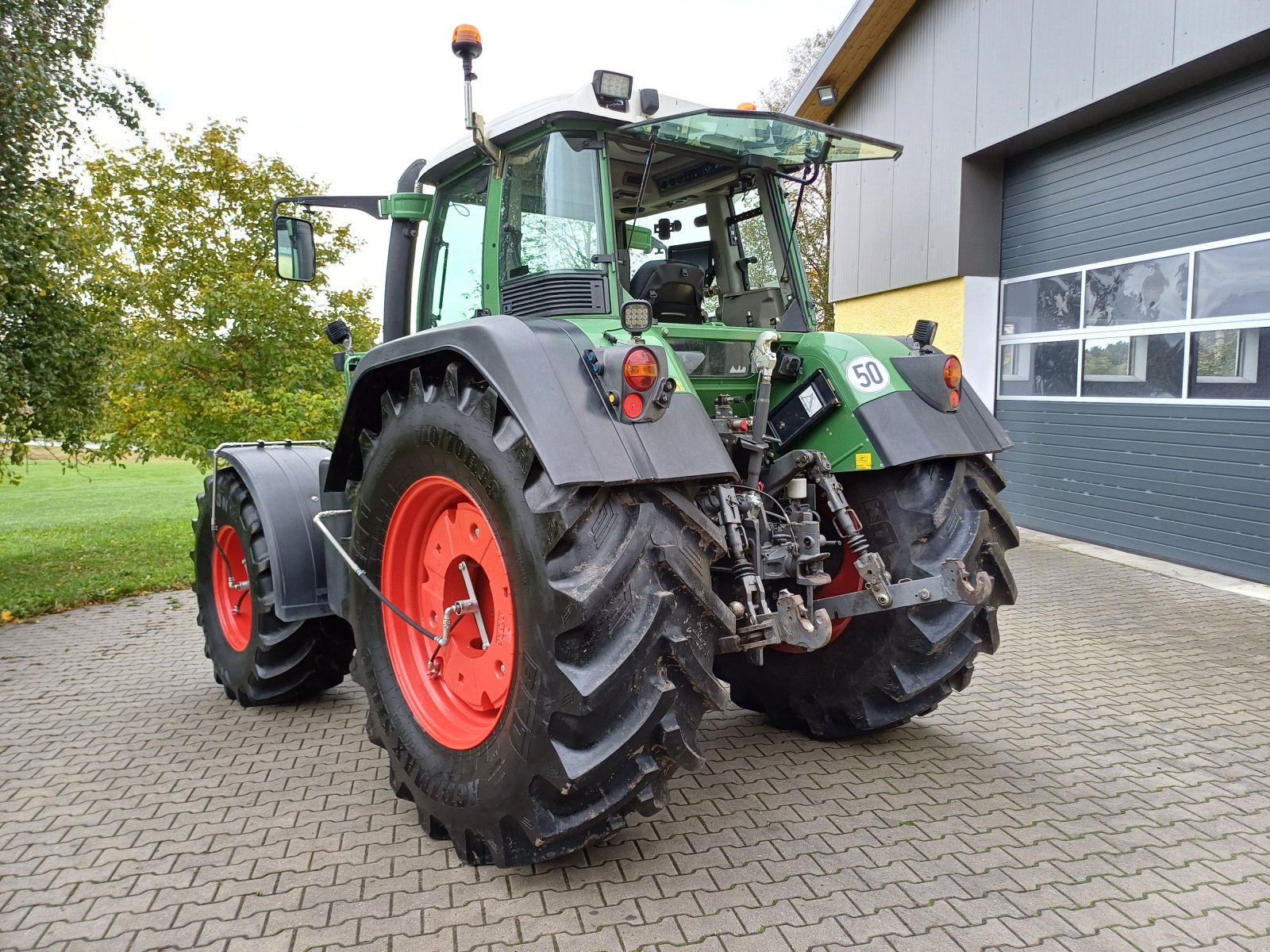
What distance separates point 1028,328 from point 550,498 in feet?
27.3

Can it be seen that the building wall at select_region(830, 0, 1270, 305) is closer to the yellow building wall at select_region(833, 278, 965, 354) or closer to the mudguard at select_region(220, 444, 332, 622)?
the yellow building wall at select_region(833, 278, 965, 354)

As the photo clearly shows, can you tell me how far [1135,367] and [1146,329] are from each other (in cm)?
35

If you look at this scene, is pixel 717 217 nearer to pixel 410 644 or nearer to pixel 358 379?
pixel 358 379

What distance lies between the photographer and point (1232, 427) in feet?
23.0

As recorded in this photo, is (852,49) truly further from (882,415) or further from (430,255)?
(882,415)

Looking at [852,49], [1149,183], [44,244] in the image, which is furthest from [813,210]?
[44,244]

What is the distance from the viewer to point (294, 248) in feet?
12.6

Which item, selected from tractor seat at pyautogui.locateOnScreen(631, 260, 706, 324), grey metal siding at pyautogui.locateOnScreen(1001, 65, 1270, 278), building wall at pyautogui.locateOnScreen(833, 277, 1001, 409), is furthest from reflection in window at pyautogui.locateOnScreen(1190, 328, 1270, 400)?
tractor seat at pyautogui.locateOnScreen(631, 260, 706, 324)

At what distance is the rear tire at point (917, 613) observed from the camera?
10.2ft

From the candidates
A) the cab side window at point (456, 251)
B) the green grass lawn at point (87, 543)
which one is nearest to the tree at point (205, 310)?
the green grass lawn at point (87, 543)

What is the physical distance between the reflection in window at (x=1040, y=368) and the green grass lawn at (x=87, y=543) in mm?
8356

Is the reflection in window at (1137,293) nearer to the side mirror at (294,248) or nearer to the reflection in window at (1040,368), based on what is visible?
the reflection in window at (1040,368)

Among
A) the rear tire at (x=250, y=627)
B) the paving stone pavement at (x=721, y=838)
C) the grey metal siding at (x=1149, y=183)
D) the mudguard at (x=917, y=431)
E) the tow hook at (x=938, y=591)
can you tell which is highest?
the grey metal siding at (x=1149, y=183)

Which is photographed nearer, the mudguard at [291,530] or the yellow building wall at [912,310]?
the mudguard at [291,530]
